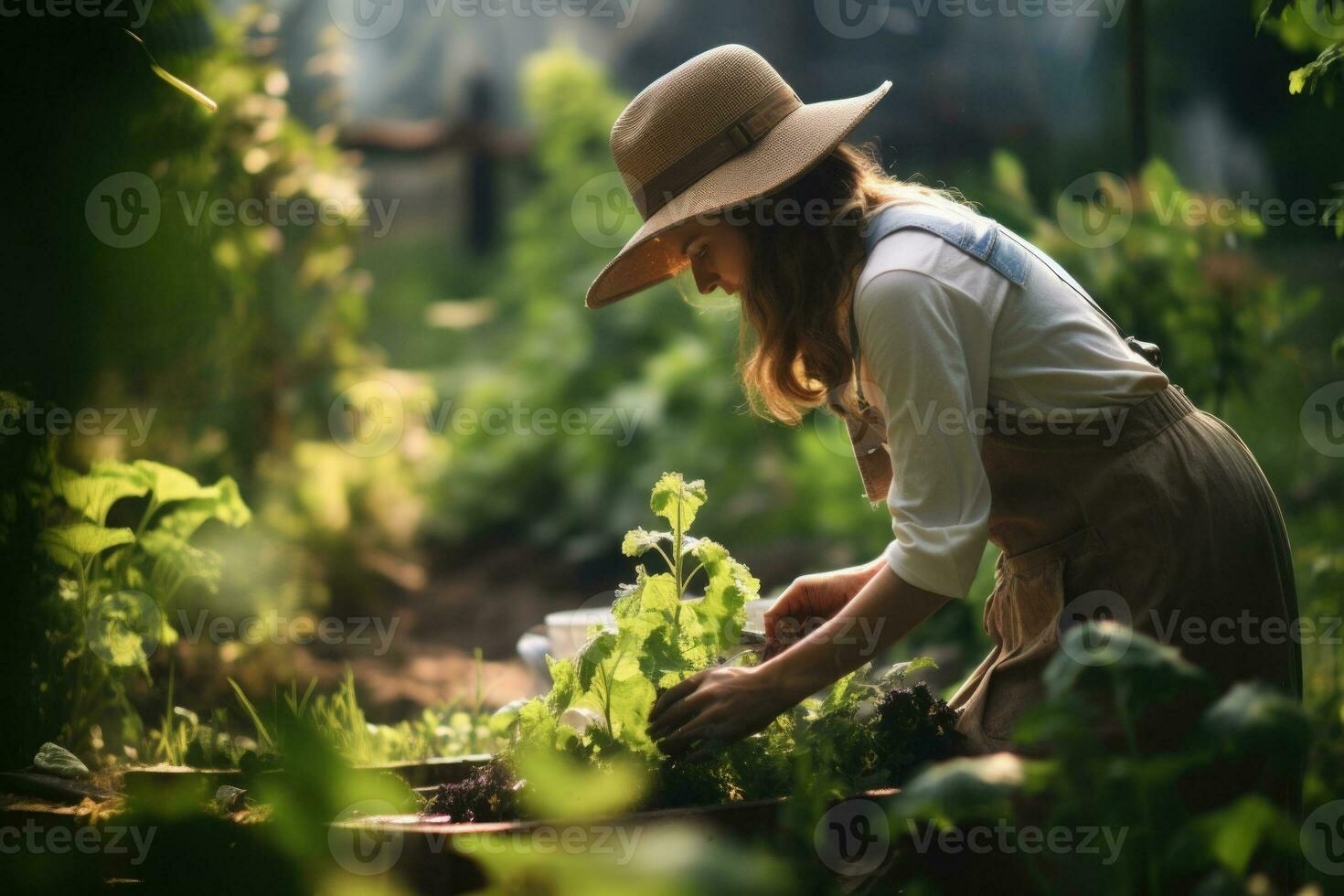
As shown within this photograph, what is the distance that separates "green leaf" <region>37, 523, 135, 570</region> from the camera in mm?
2361

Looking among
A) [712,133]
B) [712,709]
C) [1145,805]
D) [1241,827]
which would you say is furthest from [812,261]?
[1241,827]

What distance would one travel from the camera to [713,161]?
1.92 meters

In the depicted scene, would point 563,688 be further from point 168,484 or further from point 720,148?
point 168,484

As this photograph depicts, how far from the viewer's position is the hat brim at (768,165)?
181 centimetres

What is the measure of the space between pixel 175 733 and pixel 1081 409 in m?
2.03

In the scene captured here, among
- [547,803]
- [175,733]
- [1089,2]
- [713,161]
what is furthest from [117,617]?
[1089,2]

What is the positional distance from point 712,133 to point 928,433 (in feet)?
2.08

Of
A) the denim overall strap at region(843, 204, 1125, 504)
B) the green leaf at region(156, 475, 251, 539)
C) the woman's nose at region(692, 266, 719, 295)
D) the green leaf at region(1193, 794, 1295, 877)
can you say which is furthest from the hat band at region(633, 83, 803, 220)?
the green leaf at region(156, 475, 251, 539)

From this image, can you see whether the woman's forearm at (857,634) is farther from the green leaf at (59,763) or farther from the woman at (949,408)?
the green leaf at (59,763)

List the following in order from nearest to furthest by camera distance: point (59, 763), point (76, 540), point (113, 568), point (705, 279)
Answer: point (705, 279) → point (59, 763) → point (76, 540) → point (113, 568)

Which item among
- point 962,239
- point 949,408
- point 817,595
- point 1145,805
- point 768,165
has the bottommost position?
point 1145,805

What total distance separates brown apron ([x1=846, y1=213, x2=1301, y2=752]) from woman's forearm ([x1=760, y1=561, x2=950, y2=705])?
29 centimetres

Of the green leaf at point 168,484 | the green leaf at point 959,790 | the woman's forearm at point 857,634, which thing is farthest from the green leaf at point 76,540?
the green leaf at point 959,790

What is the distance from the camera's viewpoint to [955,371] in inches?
64.6
